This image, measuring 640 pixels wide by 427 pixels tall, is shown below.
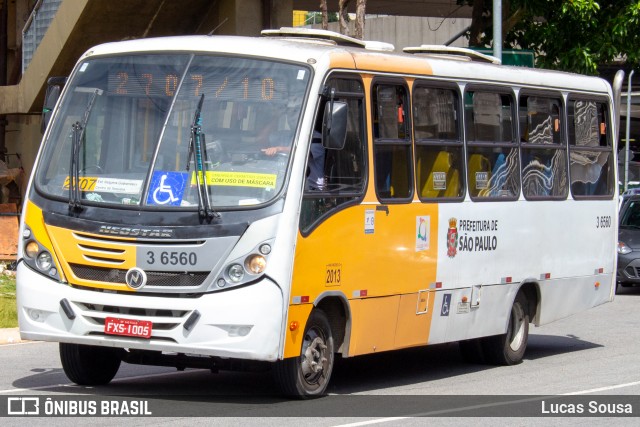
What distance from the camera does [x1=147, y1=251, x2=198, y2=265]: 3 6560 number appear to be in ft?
30.7

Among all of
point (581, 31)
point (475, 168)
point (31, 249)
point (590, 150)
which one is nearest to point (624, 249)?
point (581, 31)

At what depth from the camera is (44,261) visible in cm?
979

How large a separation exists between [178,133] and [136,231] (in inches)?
34.8

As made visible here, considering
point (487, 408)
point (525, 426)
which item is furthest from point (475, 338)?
point (525, 426)

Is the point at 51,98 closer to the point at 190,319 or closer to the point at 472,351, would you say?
the point at 190,319

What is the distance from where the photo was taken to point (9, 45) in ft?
98.5

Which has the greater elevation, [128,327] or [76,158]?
[76,158]

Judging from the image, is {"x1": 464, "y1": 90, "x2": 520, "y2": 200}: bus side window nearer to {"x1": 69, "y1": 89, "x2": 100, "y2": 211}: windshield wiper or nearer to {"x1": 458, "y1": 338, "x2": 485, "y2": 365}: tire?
{"x1": 458, "y1": 338, "x2": 485, "y2": 365}: tire

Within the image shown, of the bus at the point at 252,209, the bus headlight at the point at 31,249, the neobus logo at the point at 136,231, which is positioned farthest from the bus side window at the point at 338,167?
the bus headlight at the point at 31,249

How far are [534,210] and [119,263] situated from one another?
5.45m

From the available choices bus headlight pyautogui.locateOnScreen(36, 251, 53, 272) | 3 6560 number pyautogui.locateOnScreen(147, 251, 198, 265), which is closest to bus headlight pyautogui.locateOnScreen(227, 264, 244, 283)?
3 6560 number pyautogui.locateOnScreen(147, 251, 198, 265)

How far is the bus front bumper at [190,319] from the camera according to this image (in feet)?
30.3

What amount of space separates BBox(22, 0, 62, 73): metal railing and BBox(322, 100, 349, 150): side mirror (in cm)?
1340

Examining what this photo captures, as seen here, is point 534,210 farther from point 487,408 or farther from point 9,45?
point 9,45
